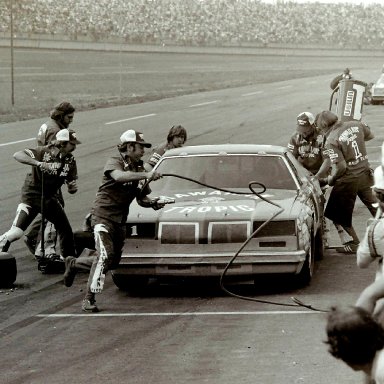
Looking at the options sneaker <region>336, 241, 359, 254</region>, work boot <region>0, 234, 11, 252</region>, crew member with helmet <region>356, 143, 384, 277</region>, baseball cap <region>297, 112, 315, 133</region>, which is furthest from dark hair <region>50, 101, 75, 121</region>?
crew member with helmet <region>356, 143, 384, 277</region>

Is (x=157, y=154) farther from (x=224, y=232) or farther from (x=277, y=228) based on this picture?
(x=277, y=228)

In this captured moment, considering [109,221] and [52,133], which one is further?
[52,133]

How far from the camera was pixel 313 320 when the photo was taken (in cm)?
846

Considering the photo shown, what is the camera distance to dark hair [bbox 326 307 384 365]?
3193 millimetres

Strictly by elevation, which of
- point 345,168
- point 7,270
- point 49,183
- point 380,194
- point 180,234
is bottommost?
point 7,270

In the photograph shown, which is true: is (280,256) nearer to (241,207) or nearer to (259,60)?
(241,207)

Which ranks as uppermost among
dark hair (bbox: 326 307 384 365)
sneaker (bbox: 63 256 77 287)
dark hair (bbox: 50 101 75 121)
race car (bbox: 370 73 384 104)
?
dark hair (bbox: 326 307 384 365)

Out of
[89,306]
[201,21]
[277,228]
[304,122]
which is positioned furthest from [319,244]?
[201,21]

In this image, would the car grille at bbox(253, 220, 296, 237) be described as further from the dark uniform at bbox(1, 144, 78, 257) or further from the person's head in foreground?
the person's head in foreground

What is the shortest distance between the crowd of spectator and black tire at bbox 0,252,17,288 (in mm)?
38723

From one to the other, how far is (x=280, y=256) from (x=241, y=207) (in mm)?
674

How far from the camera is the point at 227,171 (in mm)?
10750

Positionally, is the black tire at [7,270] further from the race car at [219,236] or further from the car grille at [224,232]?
the car grille at [224,232]

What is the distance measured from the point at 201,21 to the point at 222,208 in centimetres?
6375
